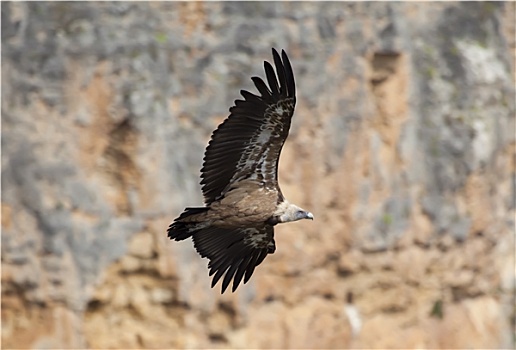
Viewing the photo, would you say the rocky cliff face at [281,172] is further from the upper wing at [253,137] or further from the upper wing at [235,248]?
the upper wing at [253,137]

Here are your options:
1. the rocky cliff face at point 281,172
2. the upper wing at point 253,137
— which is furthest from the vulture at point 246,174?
the rocky cliff face at point 281,172

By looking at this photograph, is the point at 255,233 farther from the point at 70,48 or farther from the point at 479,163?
the point at 479,163

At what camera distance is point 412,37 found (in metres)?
13.4

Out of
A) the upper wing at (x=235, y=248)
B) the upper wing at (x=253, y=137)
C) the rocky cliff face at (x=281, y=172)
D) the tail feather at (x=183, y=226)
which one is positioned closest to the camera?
the upper wing at (x=253, y=137)

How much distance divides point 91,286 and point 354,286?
110 inches

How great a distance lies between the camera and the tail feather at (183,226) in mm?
7586

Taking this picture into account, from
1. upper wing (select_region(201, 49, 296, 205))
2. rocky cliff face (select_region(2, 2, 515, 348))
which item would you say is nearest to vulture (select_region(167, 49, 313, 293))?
upper wing (select_region(201, 49, 296, 205))

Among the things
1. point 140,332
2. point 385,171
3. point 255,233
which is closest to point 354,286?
point 385,171

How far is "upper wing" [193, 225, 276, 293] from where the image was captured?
26.2 feet

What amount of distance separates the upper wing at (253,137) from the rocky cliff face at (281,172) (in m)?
4.30

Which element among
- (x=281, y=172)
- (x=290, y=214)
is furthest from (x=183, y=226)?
(x=281, y=172)

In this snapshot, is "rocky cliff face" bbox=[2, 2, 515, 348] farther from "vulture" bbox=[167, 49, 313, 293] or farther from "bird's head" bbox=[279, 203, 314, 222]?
"bird's head" bbox=[279, 203, 314, 222]

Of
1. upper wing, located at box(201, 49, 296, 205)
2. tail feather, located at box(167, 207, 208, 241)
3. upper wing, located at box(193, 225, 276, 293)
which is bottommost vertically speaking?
upper wing, located at box(193, 225, 276, 293)

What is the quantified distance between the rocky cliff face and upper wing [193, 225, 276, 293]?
4076mm
